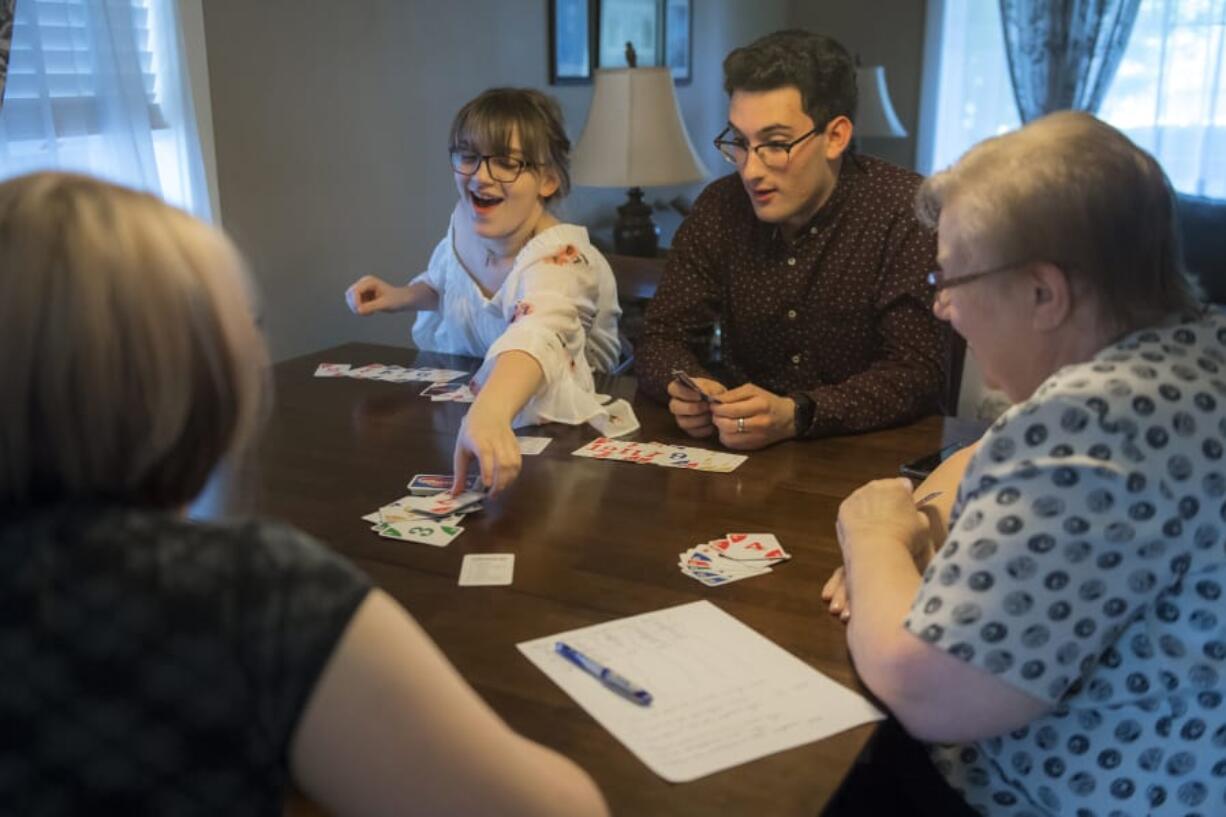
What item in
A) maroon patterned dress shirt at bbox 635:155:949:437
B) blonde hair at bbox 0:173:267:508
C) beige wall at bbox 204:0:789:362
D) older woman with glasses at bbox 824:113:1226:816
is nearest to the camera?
blonde hair at bbox 0:173:267:508

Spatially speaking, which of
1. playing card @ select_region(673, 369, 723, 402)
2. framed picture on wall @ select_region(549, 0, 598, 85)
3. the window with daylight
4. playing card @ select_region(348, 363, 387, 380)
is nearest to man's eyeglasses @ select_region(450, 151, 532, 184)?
playing card @ select_region(348, 363, 387, 380)

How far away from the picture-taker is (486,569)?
1.35 metres

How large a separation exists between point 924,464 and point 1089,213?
71 centimetres

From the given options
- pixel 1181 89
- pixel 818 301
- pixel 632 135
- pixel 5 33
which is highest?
pixel 5 33

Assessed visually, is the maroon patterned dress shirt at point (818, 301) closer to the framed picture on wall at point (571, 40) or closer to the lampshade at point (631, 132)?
the lampshade at point (631, 132)

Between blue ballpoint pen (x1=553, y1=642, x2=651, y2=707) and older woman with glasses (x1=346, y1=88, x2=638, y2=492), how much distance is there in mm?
533

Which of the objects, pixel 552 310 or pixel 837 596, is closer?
pixel 837 596

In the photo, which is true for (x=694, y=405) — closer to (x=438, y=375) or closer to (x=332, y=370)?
(x=438, y=375)

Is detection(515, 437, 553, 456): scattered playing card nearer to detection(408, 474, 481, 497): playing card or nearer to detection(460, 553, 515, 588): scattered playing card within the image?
detection(408, 474, 481, 497): playing card

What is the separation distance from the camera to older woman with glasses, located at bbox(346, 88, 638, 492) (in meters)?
1.89

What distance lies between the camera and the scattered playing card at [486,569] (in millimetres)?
1314

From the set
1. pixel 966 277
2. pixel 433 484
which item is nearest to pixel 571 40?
pixel 433 484

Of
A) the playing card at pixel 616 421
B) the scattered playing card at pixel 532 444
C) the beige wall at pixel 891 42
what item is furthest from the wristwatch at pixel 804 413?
the beige wall at pixel 891 42

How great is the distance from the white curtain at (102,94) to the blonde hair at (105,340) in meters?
1.56
